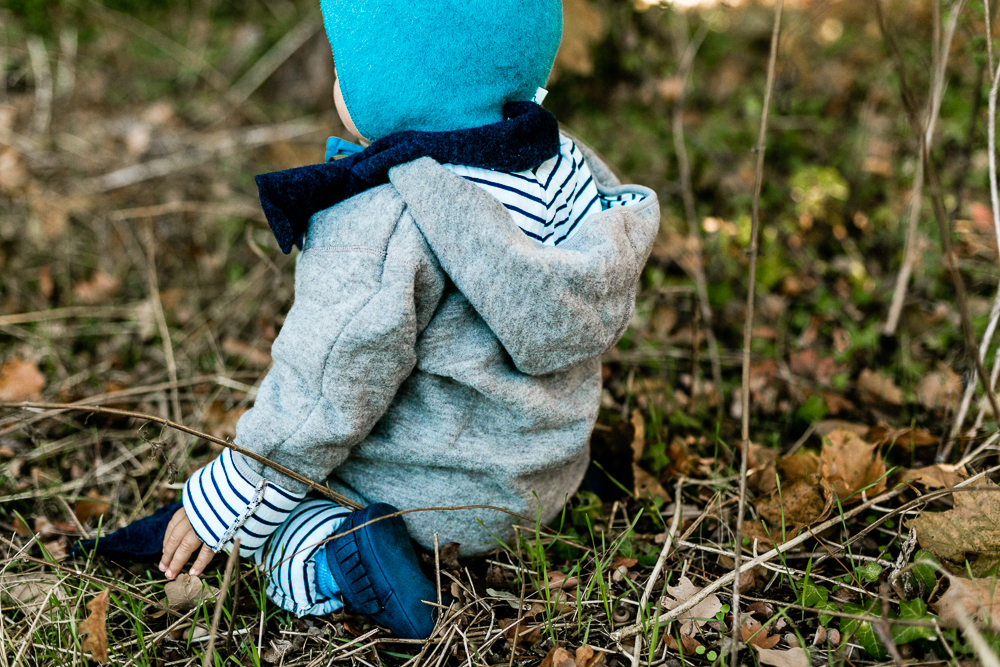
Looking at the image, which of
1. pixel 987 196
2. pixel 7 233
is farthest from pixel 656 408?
pixel 7 233

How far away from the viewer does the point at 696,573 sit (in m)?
1.76

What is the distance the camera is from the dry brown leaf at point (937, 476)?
1785 mm

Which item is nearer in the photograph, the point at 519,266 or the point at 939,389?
the point at 519,266

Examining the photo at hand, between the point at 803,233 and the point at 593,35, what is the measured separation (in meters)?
1.26

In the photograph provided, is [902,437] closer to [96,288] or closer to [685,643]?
[685,643]

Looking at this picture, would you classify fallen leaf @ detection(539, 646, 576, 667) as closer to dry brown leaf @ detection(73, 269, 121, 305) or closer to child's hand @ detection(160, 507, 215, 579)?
child's hand @ detection(160, 507, 215, 579)

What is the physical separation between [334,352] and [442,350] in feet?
0.80

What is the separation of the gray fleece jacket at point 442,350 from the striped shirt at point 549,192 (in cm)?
7

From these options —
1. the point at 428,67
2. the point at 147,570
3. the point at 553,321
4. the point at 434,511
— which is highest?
the point at 428,67

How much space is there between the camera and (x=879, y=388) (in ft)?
7.64

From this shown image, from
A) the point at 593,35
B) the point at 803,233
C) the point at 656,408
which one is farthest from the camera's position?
the point at 803,233

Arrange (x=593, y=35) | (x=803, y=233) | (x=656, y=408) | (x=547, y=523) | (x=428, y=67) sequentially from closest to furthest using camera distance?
(x=428, y=67), (x=547, y=523), (x=656, y=408), (x=593, y=35), (x=803, y=233)

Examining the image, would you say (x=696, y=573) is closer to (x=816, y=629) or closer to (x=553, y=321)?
(x=816, y=629)

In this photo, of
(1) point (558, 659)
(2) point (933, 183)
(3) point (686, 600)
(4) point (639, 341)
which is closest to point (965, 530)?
(3) point (686, 600)
